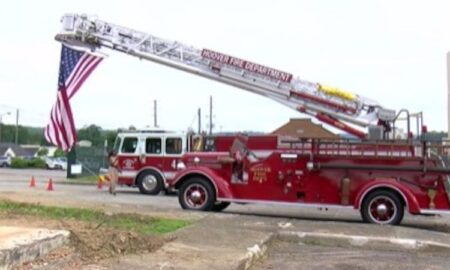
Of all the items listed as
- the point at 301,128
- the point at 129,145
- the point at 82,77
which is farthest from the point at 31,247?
the point at 301,128

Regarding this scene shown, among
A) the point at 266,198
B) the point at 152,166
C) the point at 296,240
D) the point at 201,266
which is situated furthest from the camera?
the point at 152,166

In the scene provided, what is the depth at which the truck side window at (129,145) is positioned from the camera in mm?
24734

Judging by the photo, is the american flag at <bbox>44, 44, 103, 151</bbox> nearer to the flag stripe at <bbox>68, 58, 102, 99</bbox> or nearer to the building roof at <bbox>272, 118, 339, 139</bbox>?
the flag stripe at <bbox>68, 58, 102, 99</bbox>

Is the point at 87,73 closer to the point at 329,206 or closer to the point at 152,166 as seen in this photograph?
the point at 152,166

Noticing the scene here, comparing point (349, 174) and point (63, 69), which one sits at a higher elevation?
point (63, 69)

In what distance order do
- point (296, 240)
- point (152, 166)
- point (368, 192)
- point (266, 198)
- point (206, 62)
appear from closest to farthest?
1. point (296, 240)
2. point (368, 192)
3. point (266, 198)
4. point (206, 62)
5. point (152, 166)

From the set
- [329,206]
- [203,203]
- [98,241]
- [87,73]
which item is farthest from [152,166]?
[98,241]

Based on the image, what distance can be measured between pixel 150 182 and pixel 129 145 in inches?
67.3

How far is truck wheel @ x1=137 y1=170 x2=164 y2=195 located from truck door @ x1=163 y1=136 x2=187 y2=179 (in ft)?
1.09

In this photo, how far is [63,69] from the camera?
74.9ft

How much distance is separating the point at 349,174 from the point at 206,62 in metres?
8.40

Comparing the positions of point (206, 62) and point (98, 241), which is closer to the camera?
point (98, 241)

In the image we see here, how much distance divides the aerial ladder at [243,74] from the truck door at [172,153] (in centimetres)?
295

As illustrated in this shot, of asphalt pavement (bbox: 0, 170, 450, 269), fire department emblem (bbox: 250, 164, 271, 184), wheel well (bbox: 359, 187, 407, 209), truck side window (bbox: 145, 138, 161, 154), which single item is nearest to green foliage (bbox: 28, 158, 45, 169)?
truck side window (bbox: 145, 138, 161, 154)
